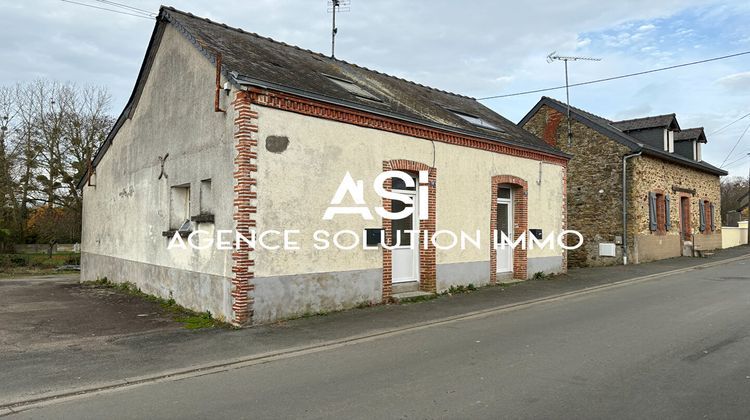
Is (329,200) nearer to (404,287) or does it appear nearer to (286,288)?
(286,288)

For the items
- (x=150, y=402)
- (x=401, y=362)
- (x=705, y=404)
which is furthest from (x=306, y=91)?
(x=705, y=404)

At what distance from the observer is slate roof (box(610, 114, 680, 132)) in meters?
22.8

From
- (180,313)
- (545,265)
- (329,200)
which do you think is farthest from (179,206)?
(545,265)

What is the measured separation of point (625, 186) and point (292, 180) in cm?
1539

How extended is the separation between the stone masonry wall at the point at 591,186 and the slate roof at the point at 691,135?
26.4 feet

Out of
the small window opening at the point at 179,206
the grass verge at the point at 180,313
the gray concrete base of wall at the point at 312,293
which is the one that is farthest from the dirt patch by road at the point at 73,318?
the small window opening at the point at 179,206

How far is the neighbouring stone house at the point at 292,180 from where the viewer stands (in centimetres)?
883

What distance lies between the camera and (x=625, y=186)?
1980cm

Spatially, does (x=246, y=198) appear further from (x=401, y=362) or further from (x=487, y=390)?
(x=487, y=390)

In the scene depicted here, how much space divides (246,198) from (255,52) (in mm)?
4338

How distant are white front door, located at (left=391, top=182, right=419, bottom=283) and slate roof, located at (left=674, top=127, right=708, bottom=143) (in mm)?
20463

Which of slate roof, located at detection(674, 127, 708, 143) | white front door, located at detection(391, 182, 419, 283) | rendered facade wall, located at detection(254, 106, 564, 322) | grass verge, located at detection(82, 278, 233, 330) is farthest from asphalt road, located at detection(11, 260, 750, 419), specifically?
slate roof, located at detection(674, 127, 708, 143)

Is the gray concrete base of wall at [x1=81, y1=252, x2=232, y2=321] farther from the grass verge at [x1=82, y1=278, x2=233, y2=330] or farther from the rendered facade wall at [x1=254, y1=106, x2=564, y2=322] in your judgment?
the rendered facade wall at [x1=254, y1=106, x2=564, y2=322]

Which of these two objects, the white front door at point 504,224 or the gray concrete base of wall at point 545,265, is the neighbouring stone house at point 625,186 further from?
the white front door at point 504,224
